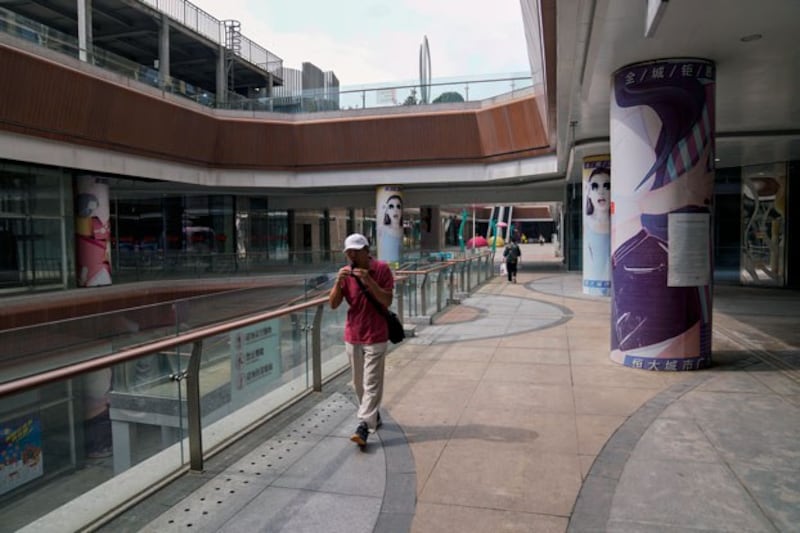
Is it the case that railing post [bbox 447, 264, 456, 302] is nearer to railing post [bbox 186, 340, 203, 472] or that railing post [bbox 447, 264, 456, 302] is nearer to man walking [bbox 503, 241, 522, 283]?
man walking [bbox 503, 241, 522, 283]

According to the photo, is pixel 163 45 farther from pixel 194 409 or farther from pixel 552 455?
pixel 552 455

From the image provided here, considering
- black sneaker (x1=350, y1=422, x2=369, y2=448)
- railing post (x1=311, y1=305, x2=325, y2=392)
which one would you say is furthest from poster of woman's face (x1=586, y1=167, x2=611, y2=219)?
black sneaker (x1=350, y1=422, x2=369, y2=448)

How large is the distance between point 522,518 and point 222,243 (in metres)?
32.1

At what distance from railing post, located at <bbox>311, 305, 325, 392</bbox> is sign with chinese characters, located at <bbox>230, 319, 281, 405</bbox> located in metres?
0.37

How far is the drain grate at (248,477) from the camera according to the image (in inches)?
141

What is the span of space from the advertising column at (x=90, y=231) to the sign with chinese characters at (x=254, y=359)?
1782 centimetres

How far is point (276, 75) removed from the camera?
1587 inches

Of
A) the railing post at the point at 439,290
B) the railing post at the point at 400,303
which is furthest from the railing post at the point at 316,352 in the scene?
the railing post at the point at 439,290

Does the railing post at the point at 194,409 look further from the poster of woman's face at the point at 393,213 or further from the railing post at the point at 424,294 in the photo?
the poster of woman's face at the point at 393,213

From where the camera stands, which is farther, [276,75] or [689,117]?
[276,75]

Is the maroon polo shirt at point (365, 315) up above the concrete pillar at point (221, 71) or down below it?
below

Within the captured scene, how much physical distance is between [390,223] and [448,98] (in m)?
6.15

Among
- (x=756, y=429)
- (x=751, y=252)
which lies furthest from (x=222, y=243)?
(x=756, y=429)

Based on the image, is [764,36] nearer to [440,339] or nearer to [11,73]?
[440,339]
